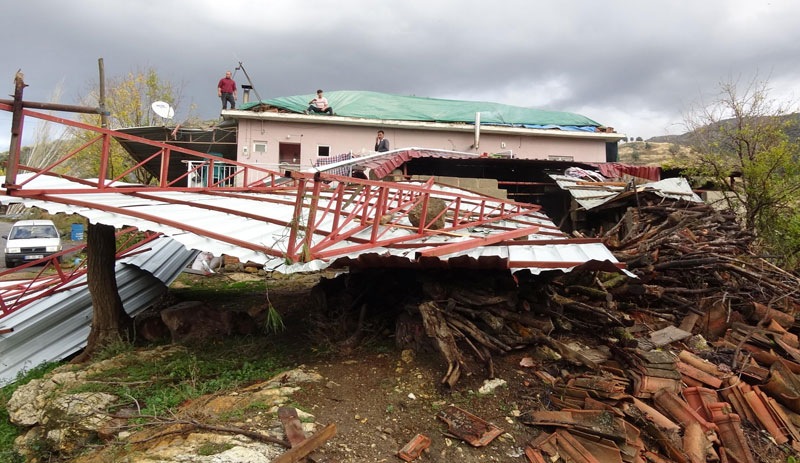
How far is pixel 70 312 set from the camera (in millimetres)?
8117

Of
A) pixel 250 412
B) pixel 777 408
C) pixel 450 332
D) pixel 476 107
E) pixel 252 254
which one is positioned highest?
pixel 476 107

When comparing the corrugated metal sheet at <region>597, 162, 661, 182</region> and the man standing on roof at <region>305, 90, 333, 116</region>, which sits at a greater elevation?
the man standing on roof at <region>305, 90, 333, 116</region>

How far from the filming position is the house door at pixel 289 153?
54.7 feet

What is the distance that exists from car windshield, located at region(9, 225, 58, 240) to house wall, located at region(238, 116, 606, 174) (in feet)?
29.1

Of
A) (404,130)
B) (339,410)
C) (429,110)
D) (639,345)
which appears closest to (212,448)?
(339,410)

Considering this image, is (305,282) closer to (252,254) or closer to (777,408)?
(252,254)

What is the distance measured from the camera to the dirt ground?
3.70 m

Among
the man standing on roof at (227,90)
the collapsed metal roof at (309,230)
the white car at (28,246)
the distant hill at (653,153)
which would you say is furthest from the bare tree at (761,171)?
the white car at (28,246)

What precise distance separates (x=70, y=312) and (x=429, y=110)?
48.0 ft

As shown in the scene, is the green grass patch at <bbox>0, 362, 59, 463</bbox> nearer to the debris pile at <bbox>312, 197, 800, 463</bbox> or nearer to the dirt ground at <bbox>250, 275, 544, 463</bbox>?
the dirt ground at <bbox>250, 275, 544, 463</bbox>

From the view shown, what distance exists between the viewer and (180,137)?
15688 millimetres

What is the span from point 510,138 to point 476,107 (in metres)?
2.65

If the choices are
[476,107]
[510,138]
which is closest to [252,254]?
[510,138]

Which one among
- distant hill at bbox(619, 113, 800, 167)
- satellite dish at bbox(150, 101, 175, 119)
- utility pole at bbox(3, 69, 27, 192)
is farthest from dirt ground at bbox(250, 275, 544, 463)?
distant hill at bbox(619, 113, 800, 167)
